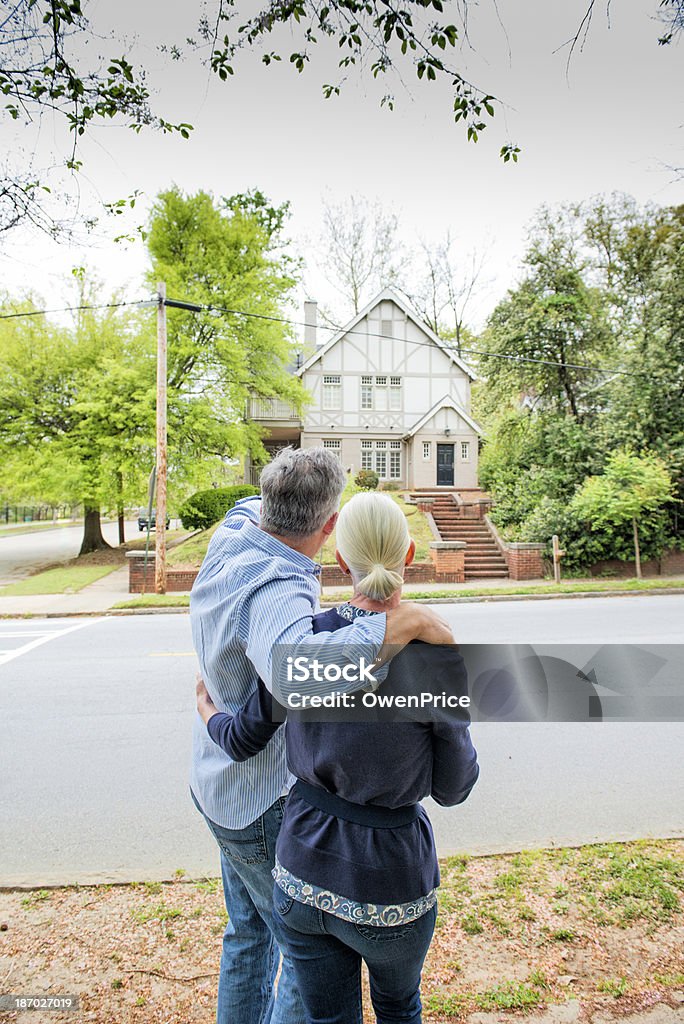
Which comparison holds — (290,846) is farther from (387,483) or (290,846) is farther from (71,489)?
(387,483)

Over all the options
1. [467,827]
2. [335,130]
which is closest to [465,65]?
[335,130]

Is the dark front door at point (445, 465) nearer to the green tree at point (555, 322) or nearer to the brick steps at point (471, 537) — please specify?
the brick steps at point (471, 537)

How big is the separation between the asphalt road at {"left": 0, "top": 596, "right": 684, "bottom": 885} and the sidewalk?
392 centimetres

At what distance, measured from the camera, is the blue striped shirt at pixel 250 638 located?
1044 millimetres

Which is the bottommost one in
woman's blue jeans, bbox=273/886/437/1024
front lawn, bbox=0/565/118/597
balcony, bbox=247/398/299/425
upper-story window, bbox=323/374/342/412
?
front lawn, bbox=0/565/118/597

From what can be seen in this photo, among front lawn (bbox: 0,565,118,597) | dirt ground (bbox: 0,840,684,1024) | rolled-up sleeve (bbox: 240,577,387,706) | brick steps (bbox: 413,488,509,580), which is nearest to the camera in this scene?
rolled-up sleeve (bbox: 240,577,387,706)

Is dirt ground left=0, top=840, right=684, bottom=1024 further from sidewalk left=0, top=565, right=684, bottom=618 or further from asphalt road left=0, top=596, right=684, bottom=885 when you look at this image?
sidewalk left=0, top=565, right=684, bottom=618

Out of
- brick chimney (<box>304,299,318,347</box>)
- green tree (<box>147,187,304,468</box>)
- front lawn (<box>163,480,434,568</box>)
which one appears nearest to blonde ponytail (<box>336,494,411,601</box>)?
front lawn (<box>163,480,434,568</box>)

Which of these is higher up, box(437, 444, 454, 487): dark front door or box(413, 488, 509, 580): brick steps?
box(437, 444, 454, 487): dark front door

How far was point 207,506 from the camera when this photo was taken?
16344 millimetres

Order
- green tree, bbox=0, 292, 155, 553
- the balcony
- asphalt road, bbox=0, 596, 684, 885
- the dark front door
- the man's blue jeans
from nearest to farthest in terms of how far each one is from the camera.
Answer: the man's blue jeans → asphalt road, bbox=0, 596, 684, 885 → green tree, bbox=0, 292, 155, 553 → the balcony → the dark front door

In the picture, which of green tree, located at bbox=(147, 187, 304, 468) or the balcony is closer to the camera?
green tree, located at bbox=(147, 187, 304, 468)

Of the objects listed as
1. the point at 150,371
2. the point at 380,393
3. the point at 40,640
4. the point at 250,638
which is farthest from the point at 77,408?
the point at 250,638

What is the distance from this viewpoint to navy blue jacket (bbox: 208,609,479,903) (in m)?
1.06
